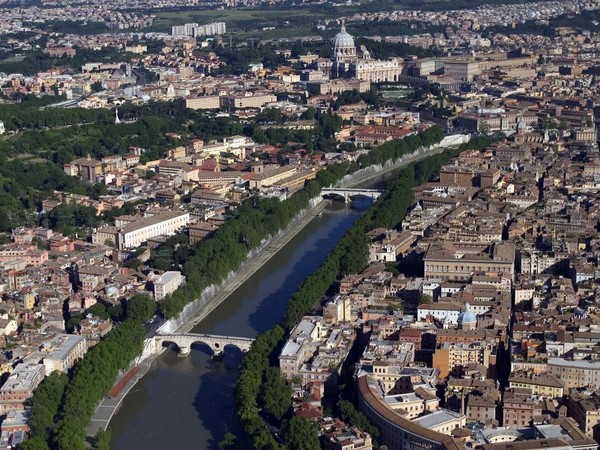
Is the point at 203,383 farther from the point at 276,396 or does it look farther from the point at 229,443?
the point at 229,443

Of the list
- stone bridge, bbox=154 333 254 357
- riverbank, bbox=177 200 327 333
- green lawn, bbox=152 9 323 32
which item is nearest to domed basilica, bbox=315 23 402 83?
green lawn, bbox=152 9 323 32

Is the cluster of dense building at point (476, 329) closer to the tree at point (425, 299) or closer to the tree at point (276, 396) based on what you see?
the tree at point (425, 299)

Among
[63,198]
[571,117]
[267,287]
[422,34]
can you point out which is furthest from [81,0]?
[267,287]

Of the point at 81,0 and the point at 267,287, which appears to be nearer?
the point at 267,287

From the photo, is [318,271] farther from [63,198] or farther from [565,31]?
[565,31]

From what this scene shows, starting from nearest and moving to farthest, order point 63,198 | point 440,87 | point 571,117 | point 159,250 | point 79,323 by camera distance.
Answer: point 79,323 → point 159,250 → point 63,198 → point 571,117 → point 440,87

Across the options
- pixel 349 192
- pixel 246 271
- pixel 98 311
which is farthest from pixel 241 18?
pixel 98 311

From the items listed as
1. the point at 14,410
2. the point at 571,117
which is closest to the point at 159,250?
the point at 14,410

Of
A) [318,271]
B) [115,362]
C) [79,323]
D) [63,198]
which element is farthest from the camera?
[63,198]
